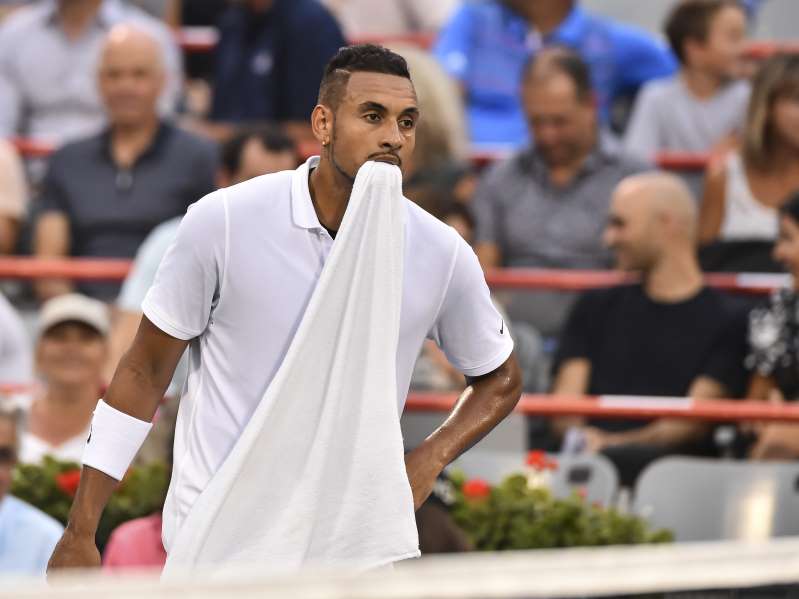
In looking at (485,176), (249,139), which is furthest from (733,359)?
(249,139)

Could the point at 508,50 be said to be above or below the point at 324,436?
below

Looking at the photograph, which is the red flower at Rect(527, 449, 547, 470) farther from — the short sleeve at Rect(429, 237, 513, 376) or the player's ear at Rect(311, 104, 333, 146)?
the player's ear at Rect(311, 104, 333, 146)

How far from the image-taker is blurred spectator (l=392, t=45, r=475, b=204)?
6.95 m

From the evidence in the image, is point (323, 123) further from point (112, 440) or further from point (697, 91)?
point (697, 91)

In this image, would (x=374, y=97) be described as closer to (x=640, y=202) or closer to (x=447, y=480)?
(x=447, y=480)

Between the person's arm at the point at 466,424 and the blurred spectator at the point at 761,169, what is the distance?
144 inches

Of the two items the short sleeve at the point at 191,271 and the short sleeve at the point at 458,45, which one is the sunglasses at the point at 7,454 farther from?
the short sleeve at the point at 458,45

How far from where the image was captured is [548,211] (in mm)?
7102

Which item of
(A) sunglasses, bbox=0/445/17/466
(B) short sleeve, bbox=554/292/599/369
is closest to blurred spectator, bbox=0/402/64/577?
(A) sunglasses, bbox=0/445/17/466

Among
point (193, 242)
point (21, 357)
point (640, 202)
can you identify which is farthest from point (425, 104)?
point (193, 242)

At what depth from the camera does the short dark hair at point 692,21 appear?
7.94 meters

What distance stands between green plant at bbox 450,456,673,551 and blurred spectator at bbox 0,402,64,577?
3.72ft

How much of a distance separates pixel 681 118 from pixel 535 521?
10.7 feet

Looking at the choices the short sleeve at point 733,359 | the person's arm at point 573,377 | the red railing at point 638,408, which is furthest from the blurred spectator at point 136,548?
the short sleeve at point 733,359
